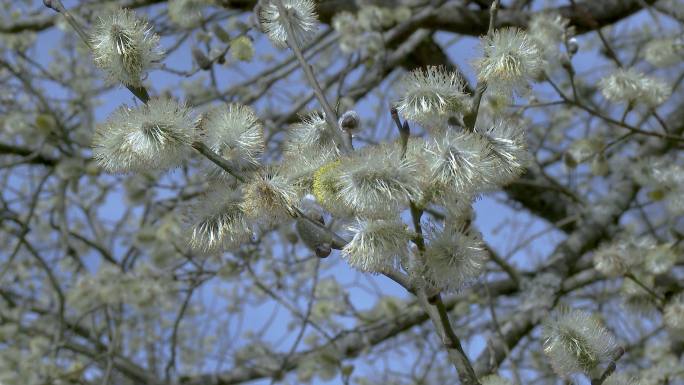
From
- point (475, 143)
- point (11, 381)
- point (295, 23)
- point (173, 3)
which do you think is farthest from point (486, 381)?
point (11, 381)

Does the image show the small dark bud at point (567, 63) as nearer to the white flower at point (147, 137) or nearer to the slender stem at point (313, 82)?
the slender stem at point (313, 82)

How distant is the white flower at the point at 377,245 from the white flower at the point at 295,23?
483 mm

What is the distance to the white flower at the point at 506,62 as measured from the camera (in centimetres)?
124

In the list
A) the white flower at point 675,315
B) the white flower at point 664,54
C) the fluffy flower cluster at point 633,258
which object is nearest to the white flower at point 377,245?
the white flower at point 675,315

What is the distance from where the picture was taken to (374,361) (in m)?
5.00

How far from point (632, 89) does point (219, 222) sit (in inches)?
65.9

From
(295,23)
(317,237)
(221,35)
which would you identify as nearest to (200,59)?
(221,35)

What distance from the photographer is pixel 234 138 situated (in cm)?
123

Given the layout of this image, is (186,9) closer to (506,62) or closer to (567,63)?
(567,63)

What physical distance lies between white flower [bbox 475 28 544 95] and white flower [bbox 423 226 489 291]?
277 mm

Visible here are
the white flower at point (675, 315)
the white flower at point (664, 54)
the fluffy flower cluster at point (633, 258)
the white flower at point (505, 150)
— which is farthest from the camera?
the white flower at point (664, 54)

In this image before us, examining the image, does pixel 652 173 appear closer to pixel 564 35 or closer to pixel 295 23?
pixel 564 35

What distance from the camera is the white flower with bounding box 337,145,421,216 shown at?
106cm

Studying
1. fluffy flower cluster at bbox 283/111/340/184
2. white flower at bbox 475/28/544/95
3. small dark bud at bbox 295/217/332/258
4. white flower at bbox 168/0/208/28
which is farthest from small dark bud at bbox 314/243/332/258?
white flower at bbox 168/0/208/28
